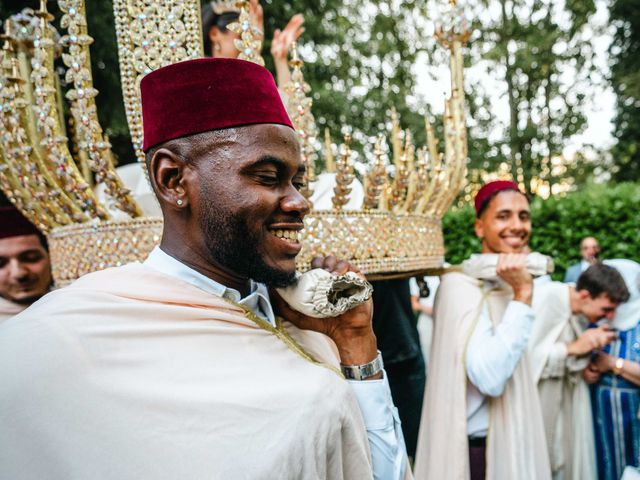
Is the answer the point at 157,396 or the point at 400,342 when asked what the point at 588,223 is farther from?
the point at 157,396

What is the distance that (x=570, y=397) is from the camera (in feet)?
11.5

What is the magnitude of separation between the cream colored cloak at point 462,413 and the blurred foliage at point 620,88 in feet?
54.4

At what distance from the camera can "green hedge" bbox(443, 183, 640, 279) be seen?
300 inches

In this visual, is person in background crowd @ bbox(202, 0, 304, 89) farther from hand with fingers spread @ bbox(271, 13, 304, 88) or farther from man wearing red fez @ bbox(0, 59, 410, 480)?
man wearing red fez @ bbox(0, 59, 410, 480)

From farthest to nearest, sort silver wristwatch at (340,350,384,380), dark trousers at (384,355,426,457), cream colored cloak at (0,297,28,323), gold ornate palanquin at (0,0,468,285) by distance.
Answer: dark trousers at (384,355,426,457)
cream colored cloak at (0,297,28,323)
gold ornate palanquin at (0,0,468,285)
silver wristwatch at (340,350,384,380)

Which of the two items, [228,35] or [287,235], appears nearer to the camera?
[287,235]

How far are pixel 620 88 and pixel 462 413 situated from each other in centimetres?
1701

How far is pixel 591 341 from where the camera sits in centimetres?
324

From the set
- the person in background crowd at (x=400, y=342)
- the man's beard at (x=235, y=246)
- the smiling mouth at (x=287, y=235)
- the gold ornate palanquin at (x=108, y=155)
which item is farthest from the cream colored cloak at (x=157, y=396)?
the person in background crowd at (x=400, y=342)

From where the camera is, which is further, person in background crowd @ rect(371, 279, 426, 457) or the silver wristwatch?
person in background crowd @ rect(371, 279, 426, 457)

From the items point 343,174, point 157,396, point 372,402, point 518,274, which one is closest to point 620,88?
point 518,274

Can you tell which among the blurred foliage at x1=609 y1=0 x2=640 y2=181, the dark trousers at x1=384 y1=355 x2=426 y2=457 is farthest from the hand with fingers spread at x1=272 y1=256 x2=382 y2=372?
the blurred foliage at x1=609 y1=0 x2=640 y2=181

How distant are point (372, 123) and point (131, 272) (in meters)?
8.72

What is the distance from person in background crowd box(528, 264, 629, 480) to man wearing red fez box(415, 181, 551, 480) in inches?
31.6
